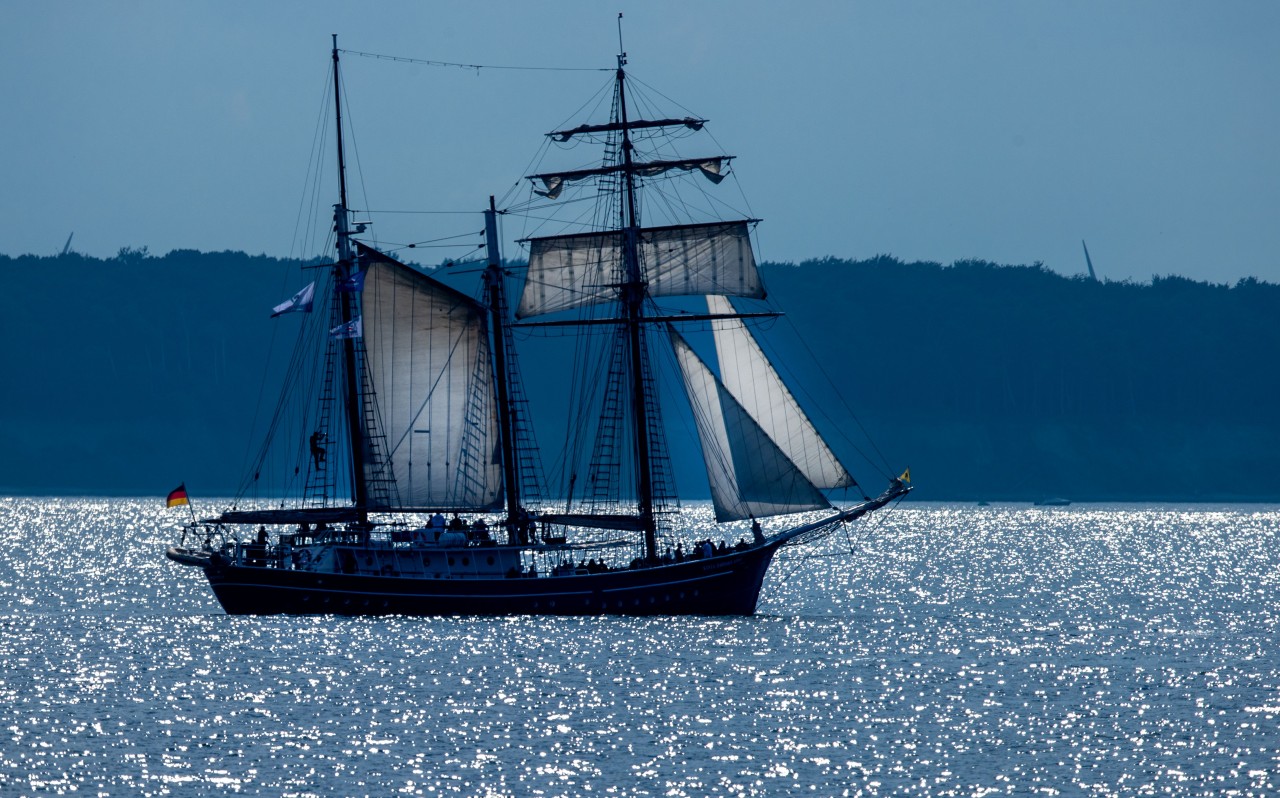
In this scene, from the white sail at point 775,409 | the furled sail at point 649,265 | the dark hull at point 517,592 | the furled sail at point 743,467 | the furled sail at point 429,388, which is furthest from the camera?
the furled sail at point 429,388

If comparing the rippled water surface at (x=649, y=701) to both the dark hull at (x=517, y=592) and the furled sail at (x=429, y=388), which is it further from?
the furled sail at (x=429, y=388)

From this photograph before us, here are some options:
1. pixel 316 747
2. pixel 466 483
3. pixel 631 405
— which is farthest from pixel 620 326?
pixel 316 747

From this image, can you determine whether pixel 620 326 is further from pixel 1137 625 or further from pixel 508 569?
pixel 1137 625

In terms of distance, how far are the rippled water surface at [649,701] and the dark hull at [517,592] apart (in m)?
0.67

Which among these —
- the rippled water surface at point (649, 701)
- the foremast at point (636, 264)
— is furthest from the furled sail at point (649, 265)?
the rippled water surface at point (649, 701)

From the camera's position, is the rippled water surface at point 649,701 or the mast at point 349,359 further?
the mast at point 349,359

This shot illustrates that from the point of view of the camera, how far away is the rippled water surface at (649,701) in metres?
40.3

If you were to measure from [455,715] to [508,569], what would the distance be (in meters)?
21.7

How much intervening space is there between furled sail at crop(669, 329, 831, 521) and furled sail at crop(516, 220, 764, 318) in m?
4.42

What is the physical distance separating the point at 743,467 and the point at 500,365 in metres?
10.6

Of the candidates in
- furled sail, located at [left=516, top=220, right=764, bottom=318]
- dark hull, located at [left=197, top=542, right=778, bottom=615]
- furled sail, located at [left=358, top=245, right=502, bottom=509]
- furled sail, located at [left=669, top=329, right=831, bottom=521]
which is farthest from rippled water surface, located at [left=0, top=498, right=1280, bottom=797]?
furled sail, located at [left=516, top=220, right=764, bottom=318]

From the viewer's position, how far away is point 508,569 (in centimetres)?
6944

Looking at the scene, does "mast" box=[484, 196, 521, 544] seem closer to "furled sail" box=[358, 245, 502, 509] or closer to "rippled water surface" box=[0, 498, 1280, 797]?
"furled sail" box=[358, 245, 502, 509]

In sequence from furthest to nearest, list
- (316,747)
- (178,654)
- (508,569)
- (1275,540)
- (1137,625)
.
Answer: (1275,540), (1137,625), (508,569), (178,654), (316,747)
